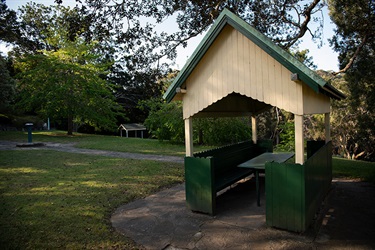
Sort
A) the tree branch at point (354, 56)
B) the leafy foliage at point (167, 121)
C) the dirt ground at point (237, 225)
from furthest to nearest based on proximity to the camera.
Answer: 1. the leafy foliage at point (167, 121)
2. the tree branch at point (354, 56)
3. the dirt ground at point (237, 225)

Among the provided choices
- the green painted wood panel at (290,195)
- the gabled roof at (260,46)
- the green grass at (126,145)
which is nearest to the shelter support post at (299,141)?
the green painted wood panel at (290,195)

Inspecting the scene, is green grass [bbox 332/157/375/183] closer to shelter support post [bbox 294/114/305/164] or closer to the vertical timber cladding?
shelter support post [bbox 294/114/305/164]

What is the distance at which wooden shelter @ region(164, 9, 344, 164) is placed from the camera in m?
4.79

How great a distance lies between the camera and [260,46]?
4980 millimetres

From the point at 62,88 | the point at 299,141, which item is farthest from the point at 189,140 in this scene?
the point at 62,88

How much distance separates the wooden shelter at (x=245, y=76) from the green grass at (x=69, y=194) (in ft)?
8.20

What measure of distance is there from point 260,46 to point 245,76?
66cm

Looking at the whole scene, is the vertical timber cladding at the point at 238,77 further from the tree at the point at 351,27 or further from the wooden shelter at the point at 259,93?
the tree at the point at 351,27

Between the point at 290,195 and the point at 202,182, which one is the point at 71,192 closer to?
the point at 202,182

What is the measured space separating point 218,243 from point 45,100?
2137 cm

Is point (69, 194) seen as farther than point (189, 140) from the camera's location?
Yes

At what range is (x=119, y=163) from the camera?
11.4 m

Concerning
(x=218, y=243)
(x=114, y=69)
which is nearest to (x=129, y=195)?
(x=218, y=243)

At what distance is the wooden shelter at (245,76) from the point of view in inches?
189
